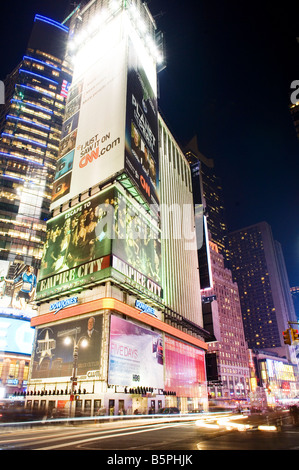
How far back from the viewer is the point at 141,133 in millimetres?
53219

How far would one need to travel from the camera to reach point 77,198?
167 feet

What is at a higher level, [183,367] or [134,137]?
[134,137]

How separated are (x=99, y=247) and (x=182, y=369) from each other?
31.0m

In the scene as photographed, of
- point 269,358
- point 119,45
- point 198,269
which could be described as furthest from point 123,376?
point 269,358

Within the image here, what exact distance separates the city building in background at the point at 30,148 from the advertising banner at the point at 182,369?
37.5 metres

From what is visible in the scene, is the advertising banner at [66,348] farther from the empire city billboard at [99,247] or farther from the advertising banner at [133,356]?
the empire city billboard at [99,247]

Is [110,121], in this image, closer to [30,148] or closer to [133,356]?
[133,356]

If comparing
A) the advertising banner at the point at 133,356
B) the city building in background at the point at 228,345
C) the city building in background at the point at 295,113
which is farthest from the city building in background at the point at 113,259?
the city building in background at the point at 228,345

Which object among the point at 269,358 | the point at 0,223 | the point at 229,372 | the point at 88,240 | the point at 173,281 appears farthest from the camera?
the point at 269,358

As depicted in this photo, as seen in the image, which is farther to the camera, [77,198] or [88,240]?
[77,198]

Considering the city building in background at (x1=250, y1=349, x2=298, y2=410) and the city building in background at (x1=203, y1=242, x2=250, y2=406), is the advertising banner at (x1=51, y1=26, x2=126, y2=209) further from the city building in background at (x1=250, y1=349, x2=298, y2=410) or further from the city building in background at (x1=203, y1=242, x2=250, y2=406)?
the city building in background at (x1=250, y1=349, x2=298, y2=410)

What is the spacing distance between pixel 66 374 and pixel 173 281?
28588 mm

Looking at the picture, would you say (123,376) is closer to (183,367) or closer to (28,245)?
(183,367)

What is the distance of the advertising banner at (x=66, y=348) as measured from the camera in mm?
38044
